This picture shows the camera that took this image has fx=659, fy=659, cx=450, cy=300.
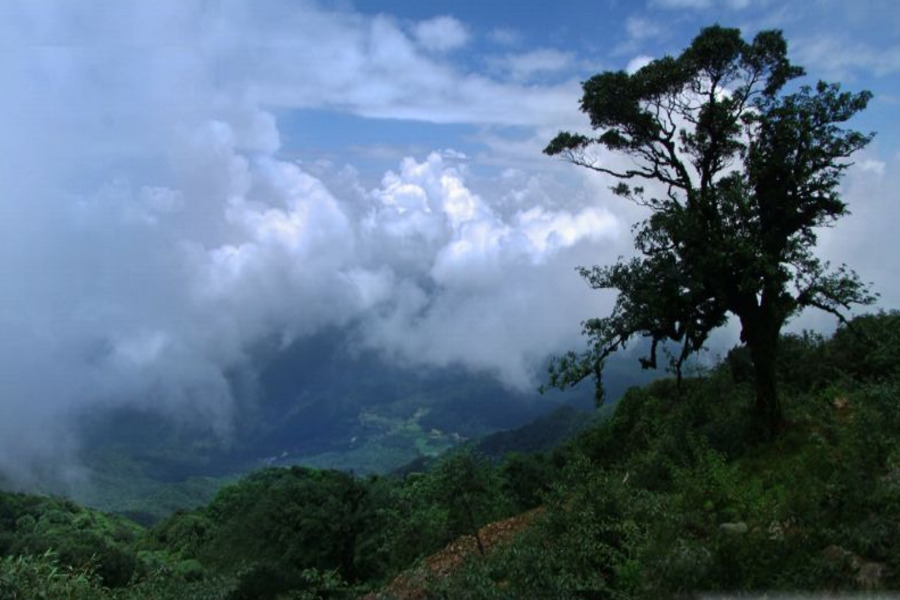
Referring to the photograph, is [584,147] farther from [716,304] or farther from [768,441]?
[768,441]

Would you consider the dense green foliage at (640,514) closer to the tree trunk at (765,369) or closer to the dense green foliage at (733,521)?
the dense green foliage at (733,521)

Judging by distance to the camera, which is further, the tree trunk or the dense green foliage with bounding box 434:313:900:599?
the tree trunk

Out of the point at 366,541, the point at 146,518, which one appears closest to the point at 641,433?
the point at 366,541

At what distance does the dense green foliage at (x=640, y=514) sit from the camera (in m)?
7.52

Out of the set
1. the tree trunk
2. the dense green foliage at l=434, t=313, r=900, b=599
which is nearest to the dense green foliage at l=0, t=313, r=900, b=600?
the dense green foliage at l=434, t=313, r=900, b=599

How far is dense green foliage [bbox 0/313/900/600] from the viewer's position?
7.52m

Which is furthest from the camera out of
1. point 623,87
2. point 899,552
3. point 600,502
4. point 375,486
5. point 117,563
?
point 117,563

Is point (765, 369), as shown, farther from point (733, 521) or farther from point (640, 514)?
point (640, 514)

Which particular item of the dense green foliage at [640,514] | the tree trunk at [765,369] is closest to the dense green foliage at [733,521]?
the dense green foliage at [640,514]

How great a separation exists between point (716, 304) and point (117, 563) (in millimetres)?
26681

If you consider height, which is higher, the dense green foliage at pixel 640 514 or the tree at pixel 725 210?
the tree at pixel 725 210

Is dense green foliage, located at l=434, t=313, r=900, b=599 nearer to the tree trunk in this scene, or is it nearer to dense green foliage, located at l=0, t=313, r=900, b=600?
dense green foliage, located at l=0, t=313, r=900, b=600

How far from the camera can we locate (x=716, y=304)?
16594 millimetres

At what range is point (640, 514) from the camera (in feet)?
36.6
